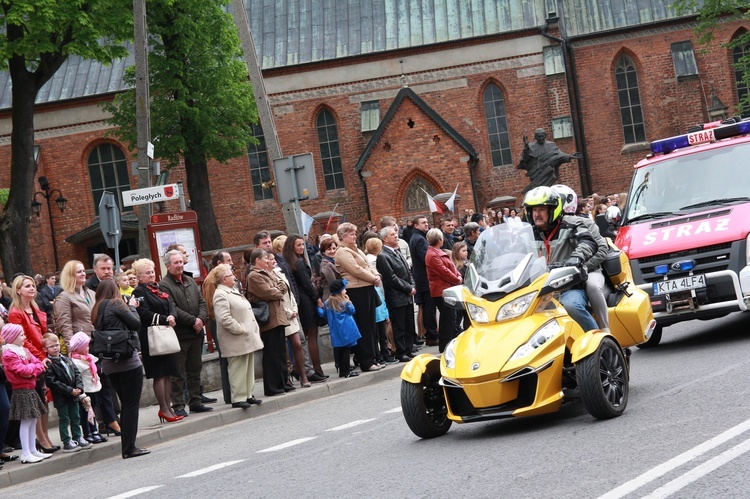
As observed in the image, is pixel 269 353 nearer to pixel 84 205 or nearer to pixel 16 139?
pixel 16 139

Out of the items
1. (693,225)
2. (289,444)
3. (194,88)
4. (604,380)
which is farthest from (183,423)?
(194,88)

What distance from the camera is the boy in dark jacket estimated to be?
12406 mm

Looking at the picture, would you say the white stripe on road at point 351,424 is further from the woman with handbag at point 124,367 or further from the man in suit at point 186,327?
the man in suit at point 186,327

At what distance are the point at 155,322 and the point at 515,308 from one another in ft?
18.4

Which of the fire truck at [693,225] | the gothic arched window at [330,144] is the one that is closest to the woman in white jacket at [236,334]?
the fire truck at [693,225]

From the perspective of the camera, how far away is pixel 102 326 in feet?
39.6

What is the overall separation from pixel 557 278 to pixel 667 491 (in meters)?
3.25

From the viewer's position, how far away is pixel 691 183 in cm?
1409

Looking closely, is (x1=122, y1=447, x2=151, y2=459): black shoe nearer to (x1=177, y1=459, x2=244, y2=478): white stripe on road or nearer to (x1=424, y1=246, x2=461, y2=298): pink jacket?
(x1=177, y1=459, x2=244, y2=478): white stripe on road

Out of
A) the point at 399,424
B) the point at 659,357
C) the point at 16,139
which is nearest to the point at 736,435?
the point at 399,424

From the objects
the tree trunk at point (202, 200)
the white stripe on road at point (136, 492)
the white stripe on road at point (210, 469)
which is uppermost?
the tree trunk at point (202, 200)

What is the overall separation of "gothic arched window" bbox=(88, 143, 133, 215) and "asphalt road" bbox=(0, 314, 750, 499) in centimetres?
3309

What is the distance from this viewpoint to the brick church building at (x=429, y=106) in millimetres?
41625

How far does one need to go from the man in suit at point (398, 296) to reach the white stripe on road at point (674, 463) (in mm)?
8980
